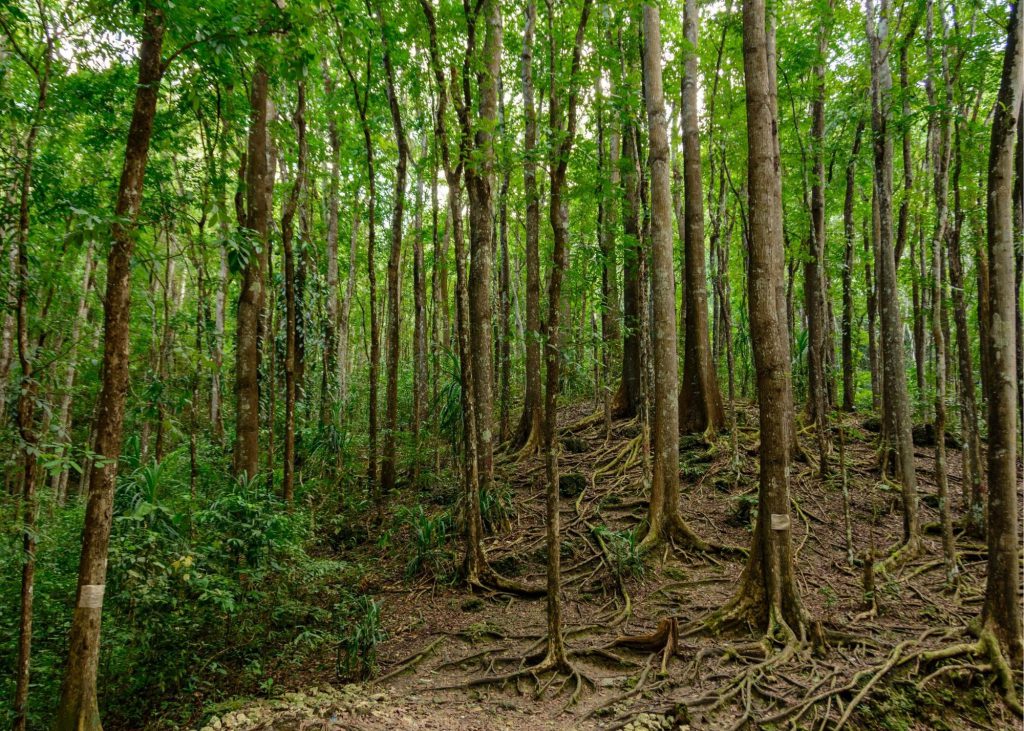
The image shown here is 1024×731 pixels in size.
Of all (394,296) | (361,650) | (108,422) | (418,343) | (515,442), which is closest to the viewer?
(108,422)

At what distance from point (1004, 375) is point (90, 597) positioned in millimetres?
6908

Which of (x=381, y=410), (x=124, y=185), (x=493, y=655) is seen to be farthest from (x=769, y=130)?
(x=381, y=410)

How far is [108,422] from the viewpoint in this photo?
366 cm

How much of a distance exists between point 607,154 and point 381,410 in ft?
36.4

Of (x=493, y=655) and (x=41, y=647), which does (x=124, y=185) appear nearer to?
(x=41, y=647)

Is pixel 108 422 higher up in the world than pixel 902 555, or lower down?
higher up

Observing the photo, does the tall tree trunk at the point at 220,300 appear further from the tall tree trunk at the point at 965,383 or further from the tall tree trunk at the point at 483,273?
the tall tree trunk at the point at 965,383

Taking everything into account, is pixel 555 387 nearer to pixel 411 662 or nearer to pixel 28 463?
pixel 411 662

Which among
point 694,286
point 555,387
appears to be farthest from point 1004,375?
point 694,286

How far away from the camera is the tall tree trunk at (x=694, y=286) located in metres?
8.89

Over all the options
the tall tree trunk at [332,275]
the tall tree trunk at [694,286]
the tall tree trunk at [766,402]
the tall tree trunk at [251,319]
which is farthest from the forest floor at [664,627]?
the tall tree trunk at [332,275]

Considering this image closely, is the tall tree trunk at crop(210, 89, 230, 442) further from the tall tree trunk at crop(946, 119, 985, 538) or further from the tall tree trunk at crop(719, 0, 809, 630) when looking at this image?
the tall tree trunk at crop(946, 119, 985, 538)

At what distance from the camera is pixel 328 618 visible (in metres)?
6.30

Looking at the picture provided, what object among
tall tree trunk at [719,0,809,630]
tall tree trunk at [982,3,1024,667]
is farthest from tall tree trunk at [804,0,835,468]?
tall tree trunk at [982,3,1024,667]
